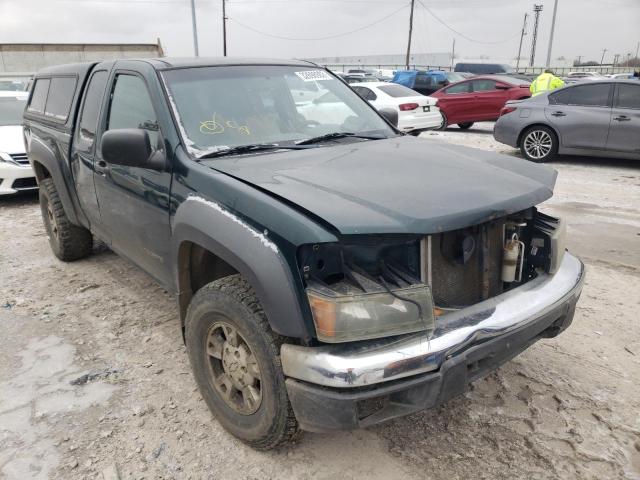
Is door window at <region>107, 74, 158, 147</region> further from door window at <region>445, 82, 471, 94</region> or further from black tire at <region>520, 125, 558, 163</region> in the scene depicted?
door window at <region>445, 82, 471, 94</region>

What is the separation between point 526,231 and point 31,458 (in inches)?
107

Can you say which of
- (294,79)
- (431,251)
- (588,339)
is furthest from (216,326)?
(588,339)

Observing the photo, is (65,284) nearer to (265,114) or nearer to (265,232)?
(265,114)

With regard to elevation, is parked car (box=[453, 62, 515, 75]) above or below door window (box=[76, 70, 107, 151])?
above

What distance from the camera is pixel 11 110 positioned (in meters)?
8.32

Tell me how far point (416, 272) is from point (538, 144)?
821 centimetres

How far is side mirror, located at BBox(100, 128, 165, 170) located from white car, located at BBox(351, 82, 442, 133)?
9830mm

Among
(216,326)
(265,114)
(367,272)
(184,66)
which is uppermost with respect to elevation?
(184,66)

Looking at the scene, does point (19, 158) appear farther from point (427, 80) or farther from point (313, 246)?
point (427, 80)

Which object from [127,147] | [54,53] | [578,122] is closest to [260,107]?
[127,147]

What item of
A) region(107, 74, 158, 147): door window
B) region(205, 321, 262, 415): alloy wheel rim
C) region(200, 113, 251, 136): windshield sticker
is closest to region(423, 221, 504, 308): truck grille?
region(205, 321, 262, 415): alloy wheel rim

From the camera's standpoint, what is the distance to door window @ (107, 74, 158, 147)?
2.98 m

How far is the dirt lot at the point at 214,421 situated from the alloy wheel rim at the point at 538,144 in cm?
560

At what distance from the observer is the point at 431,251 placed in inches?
86.5
